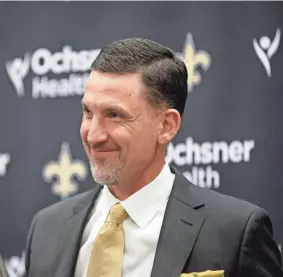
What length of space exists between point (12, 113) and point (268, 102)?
0.86m

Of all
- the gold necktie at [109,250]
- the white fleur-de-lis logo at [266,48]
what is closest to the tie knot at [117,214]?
the gold necktie at [109,250]

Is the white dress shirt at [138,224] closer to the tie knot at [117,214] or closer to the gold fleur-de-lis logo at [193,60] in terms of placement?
the tie knot at [117,214]

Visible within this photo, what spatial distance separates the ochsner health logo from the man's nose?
0.90m

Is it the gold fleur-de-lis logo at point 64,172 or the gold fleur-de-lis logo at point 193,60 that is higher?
the gold fleur-de-lis logo at point 193,60

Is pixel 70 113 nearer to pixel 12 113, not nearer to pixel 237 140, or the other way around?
pixel 12 113

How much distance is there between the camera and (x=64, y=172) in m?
2.32

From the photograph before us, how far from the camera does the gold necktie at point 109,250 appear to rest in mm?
1446

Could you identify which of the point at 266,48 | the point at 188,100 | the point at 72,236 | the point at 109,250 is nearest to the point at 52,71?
the point at 188,100

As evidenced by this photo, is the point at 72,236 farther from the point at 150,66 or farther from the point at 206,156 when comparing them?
the point at 206,156

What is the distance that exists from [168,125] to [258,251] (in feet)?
1.08

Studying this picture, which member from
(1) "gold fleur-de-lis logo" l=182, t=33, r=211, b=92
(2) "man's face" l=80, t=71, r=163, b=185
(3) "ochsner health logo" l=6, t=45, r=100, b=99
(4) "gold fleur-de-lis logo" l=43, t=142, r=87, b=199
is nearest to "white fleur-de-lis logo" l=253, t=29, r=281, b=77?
(1) "gold fleur-de-lis logo" l=182, t=33, r=211, b=92

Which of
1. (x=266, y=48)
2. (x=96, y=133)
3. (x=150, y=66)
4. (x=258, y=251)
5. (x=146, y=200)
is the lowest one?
(x=258, y=251)

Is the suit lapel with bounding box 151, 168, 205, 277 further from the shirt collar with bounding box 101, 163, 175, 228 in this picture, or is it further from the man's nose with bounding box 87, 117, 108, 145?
the man's nose with bounding box 87, 117, 108, 145

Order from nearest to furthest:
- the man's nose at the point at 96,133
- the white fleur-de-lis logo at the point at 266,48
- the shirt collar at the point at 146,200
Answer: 1. the man's nose at the point at 96,133
2. the shirt collar at the point at 146,200
3. the white fleur-de-lis logo at the point at 266,48
